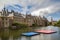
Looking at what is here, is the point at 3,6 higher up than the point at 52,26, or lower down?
higher up

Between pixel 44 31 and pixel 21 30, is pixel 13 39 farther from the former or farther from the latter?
pixel 44 31

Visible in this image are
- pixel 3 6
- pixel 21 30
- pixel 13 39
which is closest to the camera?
pixel 13 39

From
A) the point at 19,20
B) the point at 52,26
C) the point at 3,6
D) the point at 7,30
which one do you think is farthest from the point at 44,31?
the point at 3,6

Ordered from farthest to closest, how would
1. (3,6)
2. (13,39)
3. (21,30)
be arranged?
(21,30) < (3,6) < (13,39)

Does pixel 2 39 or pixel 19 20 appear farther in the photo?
pixel 19 20

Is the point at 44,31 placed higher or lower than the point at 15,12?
lower

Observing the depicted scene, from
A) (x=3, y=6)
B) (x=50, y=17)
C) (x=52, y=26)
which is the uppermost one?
(x=3, y=6)

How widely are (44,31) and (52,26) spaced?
0.44 m

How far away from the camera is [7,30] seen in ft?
17.7

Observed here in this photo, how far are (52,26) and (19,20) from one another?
4.49 feet

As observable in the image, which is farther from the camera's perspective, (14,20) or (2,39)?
(14,20)

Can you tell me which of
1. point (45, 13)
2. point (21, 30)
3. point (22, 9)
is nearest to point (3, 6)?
point (22, 9)

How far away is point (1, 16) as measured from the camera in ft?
17.9

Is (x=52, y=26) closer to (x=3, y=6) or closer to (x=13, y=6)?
(x=13, y=6)
